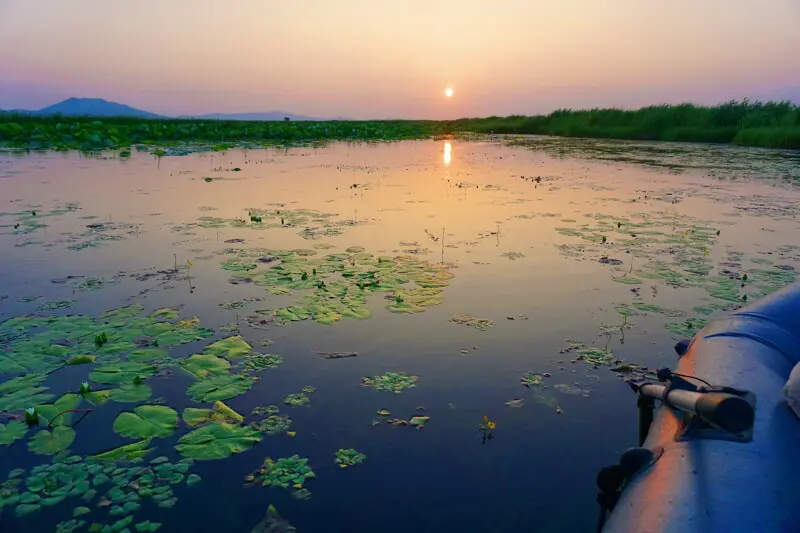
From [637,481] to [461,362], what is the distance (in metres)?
2.30

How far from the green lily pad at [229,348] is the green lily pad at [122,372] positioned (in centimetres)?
51

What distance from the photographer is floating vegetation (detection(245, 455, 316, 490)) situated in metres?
2.93

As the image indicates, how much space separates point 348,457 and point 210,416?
1.12 m

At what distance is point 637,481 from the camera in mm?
2137

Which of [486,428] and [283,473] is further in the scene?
[486,428]

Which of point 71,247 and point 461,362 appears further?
point 71,247

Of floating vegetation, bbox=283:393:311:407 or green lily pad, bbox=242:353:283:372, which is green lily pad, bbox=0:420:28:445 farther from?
floating vegetation, bbox=283:393:311:407

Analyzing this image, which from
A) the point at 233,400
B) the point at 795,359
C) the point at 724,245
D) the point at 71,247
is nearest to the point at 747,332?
the point at 795,359

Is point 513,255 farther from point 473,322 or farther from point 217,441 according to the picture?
point 217,441

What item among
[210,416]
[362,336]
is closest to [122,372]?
[210,416]

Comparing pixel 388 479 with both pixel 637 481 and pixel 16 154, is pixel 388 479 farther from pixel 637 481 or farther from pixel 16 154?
pixel 16 154

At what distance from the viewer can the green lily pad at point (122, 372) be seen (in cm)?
389

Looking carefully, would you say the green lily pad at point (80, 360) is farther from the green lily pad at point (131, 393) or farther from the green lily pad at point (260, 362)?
the green lily pad at point (260, 362)

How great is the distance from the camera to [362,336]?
A: 4879 mm
